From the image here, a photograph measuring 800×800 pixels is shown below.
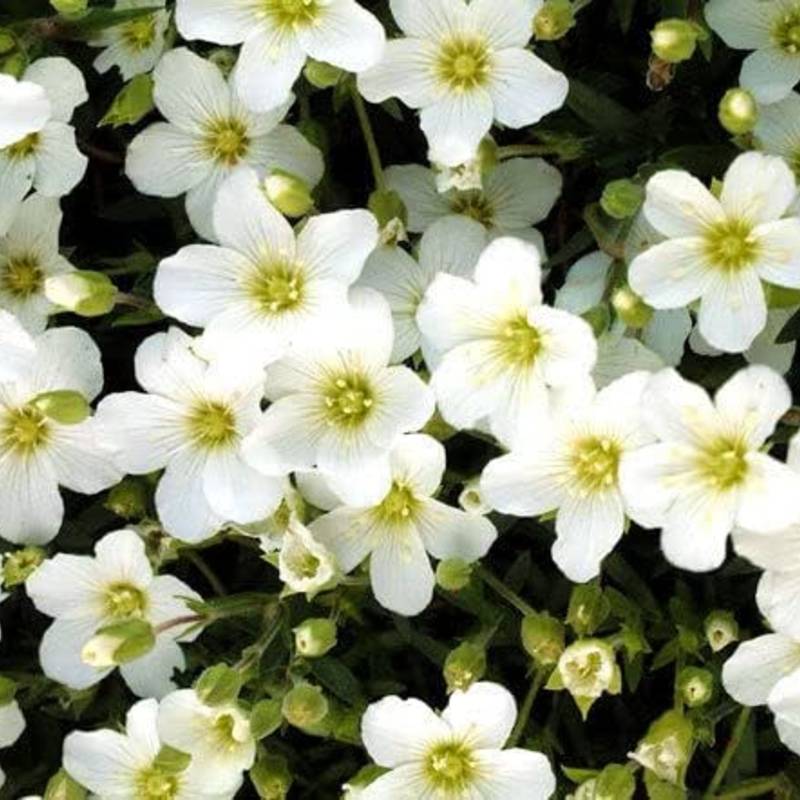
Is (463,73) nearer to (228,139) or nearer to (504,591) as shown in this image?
(228,139)

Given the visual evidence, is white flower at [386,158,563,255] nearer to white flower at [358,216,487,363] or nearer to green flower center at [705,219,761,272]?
white flower at [358,216,487,363]

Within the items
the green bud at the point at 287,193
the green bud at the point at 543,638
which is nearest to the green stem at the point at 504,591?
the green bud at the point at 543,638

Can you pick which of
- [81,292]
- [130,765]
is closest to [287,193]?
[81,292]

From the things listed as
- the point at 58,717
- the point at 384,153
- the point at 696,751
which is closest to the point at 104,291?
the point at 384,153

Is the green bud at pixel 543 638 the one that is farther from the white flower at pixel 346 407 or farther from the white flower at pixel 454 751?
the white flower at pixel 346 407

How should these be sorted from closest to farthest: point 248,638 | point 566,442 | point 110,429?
point 566,442
point 110,429
point 248,638

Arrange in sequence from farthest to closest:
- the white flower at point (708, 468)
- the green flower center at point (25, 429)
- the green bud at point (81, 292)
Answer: the green flower center at point (25, 429)
the green bud at point (81, 292)
the white flower at point (708, 468)

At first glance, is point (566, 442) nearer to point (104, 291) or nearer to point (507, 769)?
point (507, 769)
